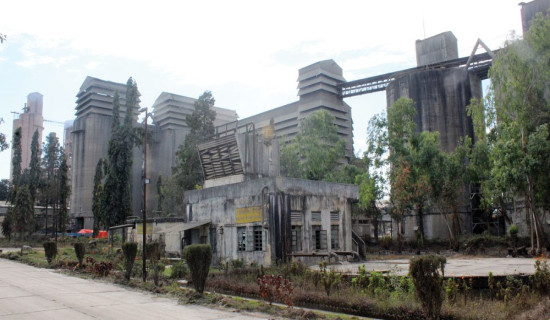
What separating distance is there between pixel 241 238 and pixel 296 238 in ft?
10.8

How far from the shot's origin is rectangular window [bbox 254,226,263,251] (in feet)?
78.8

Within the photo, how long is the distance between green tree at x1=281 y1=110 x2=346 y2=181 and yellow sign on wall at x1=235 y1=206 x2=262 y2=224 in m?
17.8

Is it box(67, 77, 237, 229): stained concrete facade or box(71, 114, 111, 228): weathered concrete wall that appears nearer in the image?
box(71, 114, 111, 228): weathered concrete wall

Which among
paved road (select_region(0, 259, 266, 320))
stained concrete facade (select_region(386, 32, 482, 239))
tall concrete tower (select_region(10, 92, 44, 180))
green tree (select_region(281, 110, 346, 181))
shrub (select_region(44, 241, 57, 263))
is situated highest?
tall concrete tower (select_region(10, 92, 44, 180))

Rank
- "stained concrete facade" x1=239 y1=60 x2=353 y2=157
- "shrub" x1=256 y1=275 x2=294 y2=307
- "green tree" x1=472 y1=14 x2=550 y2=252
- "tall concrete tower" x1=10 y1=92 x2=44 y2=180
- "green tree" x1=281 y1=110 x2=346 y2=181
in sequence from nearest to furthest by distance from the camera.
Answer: "shrub" x1=256 y1=275 x2=294 y2=307 → "green tree" x1=472 y1=14 x2=550 y2=252 → "green tree" x1=281 y1=110 x2=346 y2=181 → "stained concrete facade" x1=239 y1=60 x2=353 y2=157 → "tall concrete tower" x1=10 y1=92 x2=44 y2=180

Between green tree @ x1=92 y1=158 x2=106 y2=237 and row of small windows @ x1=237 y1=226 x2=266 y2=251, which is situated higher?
green tree @ x1=92 y1=158 x2=106 y2=237

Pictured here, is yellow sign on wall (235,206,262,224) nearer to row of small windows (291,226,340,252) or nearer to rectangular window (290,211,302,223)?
rectangular window (290,211,302,223)

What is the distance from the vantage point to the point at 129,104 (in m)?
61.1

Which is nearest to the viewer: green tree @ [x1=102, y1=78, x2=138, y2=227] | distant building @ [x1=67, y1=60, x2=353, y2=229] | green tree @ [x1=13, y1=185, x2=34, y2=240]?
green tree @ [x1=13, y1=185, x2=34, y2=240]

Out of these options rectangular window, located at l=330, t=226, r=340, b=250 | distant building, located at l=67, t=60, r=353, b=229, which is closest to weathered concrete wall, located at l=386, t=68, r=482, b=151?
distant building, located at l=67, t=60, r=353, b=229

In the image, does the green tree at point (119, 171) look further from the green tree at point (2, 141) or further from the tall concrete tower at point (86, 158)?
the green tree at point (2, 141)

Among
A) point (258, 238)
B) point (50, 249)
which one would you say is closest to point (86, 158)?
point (50, 249)

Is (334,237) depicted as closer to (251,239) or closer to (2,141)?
(251,239)

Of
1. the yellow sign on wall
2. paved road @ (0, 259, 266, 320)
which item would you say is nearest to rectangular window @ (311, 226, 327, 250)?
the yellow sign on wall
